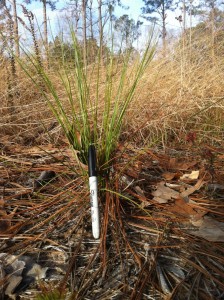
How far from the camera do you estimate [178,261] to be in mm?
734

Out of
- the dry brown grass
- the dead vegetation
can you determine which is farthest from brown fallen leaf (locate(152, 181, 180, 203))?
the dry brown grass

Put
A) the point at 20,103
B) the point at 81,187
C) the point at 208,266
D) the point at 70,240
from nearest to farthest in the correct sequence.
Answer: the point at 208,266, the point at 70,240, the point at 81,187, the point at 20,103

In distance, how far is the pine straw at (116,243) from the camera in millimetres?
661

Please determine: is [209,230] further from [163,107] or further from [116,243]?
[163,107]

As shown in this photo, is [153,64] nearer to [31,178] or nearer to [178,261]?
[31,178]

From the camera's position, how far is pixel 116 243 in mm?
775

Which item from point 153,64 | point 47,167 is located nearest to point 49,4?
point 153,64

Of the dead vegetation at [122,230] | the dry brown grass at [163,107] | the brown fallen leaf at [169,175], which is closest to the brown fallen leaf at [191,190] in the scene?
the dead vegetation at [122,230]

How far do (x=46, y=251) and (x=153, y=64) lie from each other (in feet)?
7.94

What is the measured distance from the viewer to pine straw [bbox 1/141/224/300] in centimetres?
66

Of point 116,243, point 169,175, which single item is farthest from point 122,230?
point 169,175

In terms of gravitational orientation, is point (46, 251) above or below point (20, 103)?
below

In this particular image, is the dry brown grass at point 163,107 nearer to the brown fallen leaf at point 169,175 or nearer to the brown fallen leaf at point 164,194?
the brown fallen leaf at point 169,175

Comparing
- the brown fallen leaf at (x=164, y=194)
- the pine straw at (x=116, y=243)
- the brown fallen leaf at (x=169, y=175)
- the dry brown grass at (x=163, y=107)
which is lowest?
the pine straw at (x=116, y=243)
